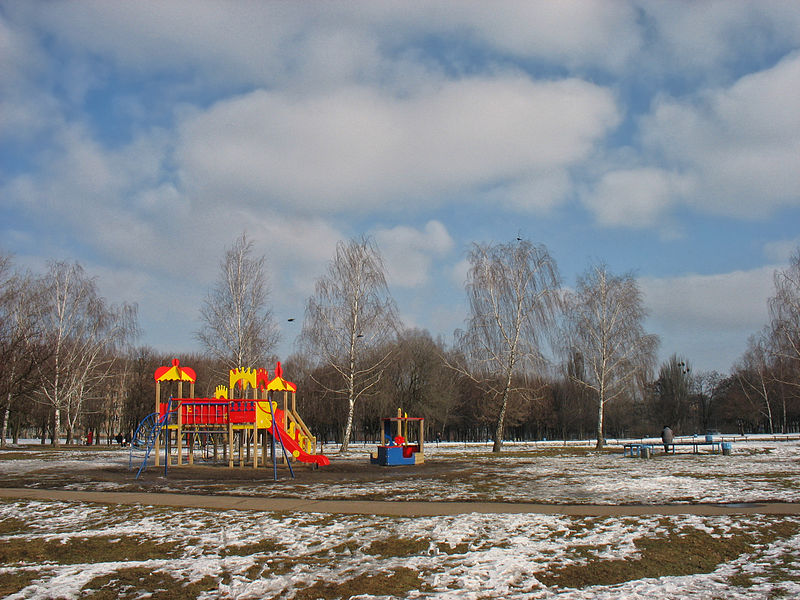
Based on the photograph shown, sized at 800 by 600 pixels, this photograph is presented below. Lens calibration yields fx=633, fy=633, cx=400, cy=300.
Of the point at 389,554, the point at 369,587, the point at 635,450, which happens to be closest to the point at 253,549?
the point at 389,554

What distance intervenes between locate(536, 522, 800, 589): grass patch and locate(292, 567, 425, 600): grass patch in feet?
5.00

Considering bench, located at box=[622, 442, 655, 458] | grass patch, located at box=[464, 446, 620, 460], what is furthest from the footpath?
grass patch, located at box=[464, 446, 620, 460]

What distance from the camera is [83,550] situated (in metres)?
8.91

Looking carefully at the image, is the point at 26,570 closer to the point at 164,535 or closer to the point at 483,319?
the point at 164,535

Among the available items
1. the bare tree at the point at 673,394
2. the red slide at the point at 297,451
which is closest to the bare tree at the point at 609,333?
the red slide at the point at 297,451

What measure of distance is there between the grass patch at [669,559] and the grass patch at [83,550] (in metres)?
5.22

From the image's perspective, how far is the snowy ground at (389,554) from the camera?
23.2 ft

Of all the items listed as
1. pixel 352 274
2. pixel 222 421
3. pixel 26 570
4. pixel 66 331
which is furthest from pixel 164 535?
pixel 66 331

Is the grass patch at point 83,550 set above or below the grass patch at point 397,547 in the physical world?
above

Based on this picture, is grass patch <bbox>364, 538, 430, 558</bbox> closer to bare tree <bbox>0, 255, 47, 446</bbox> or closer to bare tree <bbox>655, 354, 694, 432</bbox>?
bare tree <bbox>0, 255, 47, 446</bbox>

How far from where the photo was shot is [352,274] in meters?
36.4

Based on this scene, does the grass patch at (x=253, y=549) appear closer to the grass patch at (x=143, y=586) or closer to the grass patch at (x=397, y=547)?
the grass patch at (x=143, y=586)

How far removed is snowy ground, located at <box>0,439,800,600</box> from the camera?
7.07m

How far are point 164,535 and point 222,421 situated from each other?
1358 centimetres
